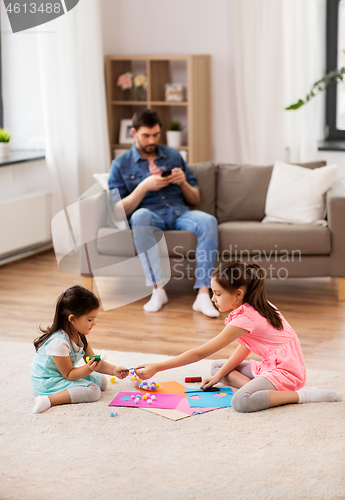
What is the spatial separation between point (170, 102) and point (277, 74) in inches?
33.7

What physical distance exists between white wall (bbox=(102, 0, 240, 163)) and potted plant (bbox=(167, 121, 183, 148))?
355 mm

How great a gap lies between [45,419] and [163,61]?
3658 millimetres

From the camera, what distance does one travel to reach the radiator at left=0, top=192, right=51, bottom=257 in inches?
165

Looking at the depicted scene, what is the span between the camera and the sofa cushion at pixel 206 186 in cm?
383

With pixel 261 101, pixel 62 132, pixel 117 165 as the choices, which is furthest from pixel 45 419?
pixel 261 101

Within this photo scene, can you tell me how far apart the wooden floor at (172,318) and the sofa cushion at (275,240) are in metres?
0.29

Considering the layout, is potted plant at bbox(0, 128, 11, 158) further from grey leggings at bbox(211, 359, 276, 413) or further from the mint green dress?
grey leggings at bbox(211, 359, 276, 413)

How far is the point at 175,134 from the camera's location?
193 inches

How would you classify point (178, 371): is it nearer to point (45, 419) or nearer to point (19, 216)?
point (45, 419)

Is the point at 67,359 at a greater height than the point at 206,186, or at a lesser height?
A: lesser

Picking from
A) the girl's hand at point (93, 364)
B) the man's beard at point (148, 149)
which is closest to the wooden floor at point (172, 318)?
the girl's hand at point (93, 364)

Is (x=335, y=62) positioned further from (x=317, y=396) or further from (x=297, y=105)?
(x=317, y=396)

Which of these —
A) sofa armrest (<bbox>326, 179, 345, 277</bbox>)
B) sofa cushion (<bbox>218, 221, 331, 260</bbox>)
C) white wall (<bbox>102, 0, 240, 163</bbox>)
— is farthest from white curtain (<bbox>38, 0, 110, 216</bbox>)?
sofa armrest (<bbox>326, 179, 345, 277</bbox>)

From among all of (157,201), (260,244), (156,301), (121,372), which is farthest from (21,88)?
(121,372)
